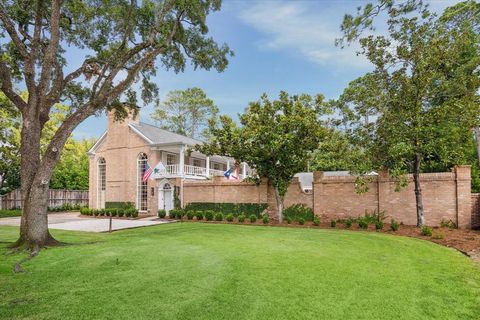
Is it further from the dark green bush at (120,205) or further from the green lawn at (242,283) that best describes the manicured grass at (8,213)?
the green lawn at (242,283)

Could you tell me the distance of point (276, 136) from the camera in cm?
1466

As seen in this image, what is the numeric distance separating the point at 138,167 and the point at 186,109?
17771 mm

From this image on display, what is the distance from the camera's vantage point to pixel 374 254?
7672mm

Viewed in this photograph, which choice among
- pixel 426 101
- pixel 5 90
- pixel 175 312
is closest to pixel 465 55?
pixel 426 101

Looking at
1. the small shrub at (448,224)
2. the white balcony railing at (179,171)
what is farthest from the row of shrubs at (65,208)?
the small shrub at (448,224)

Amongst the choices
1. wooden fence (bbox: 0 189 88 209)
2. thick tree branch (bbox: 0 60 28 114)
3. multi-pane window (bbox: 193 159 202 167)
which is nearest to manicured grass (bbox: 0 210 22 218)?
wooden fence (bbox: 0 189 88 209)

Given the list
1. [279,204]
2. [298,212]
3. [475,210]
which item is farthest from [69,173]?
[475,210]

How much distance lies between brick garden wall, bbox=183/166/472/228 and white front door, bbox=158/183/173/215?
6462 mm

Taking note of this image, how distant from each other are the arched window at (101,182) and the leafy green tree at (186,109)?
14946 millimetres

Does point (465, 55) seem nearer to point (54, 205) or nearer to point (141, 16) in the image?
point (141, 16)

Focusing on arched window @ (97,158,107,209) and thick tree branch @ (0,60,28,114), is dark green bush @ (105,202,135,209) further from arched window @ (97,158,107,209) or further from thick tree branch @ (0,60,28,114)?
thick tree branch @ (0,60,28,114)

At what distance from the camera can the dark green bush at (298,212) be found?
52.3 feet

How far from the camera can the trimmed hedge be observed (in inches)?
699

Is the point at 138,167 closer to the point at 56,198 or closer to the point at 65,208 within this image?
the point at 65,208
